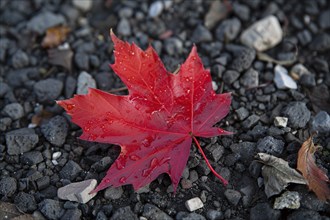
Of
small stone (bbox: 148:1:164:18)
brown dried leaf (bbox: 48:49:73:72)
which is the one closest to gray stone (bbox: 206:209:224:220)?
brown dried leaf (bbox: 48:49:73:72)

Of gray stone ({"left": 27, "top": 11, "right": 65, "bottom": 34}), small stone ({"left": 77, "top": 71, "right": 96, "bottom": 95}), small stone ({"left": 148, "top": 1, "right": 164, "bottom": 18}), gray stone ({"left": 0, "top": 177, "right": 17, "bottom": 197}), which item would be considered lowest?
gray stone ({"left": 0, "top": 177, "right": 17, "bottom": 197})

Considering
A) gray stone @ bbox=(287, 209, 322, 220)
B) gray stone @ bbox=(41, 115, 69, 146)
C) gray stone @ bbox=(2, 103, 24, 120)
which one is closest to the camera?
gray stone @ bbox=(287, 209, 322, 220)

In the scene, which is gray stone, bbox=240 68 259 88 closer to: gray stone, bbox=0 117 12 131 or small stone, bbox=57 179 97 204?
small stone, bbox=57 179 97 204

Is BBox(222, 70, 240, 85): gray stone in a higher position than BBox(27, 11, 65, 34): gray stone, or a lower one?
lower

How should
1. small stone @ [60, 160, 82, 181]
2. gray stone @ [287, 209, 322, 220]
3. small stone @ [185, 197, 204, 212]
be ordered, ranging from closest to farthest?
gray stone @ [287, 209, 322, 220] → small stone @ [185, 197, 204, 212] → small stone @ [60, 160, 82, 181]

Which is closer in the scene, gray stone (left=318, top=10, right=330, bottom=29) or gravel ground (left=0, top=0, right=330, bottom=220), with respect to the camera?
gravel ground (left=0, top=0, right=330, bottom=220)

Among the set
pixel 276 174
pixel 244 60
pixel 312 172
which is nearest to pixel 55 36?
pixel 244 60
